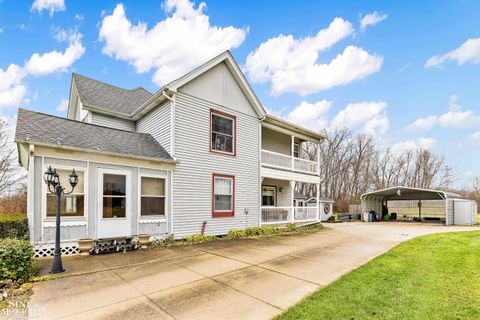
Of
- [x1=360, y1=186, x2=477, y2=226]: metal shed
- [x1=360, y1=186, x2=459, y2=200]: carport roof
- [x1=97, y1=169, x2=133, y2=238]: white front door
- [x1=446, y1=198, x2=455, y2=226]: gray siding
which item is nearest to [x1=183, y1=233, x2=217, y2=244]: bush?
[x1=97, y1=169, x2=133, y2=238]: white front door

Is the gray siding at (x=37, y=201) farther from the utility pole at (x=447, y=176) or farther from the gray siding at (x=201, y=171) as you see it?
the utility pole at (x=447, y=176)

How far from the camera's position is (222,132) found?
A: 42.8 feet

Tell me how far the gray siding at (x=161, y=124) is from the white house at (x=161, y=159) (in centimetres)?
5

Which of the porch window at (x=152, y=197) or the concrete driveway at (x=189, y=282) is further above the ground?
the porch window at (x=152, y=197)

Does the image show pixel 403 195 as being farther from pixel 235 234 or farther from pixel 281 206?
pixel 235 234

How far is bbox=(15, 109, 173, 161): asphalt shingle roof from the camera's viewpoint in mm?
8242

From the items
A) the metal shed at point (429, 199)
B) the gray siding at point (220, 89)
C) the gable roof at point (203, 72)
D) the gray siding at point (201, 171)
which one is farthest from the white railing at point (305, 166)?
the metal shed at point (429, 199)

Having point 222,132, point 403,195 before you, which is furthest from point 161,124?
point 403,195

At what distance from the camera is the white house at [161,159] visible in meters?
8.42

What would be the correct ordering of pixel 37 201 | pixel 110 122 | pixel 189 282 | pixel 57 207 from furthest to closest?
pixel 110 122, pixel 37 201, pixel 57 207, pixel 189 282

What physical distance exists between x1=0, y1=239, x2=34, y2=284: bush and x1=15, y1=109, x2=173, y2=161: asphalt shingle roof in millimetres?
3259

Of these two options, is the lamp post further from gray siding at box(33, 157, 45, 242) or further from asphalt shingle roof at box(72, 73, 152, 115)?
asphalt shingle roof at box(72, 73, 152, 115)

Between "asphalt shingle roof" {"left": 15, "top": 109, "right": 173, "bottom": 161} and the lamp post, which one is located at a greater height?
"asphalt shingle roof" {"left": 15, "top": 109, "right": 173, "bottom": 161}

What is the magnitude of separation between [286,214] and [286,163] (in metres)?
3.22
